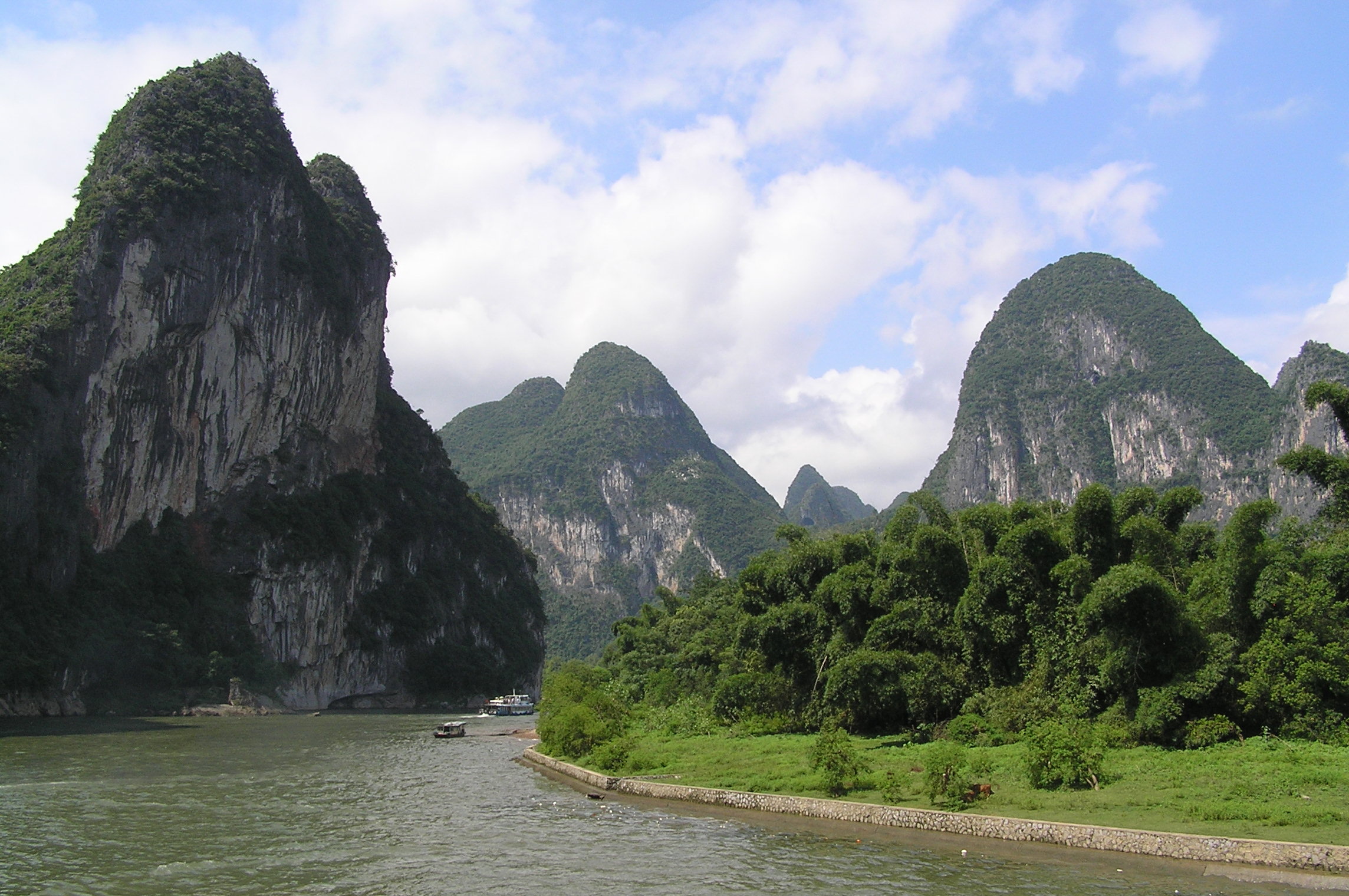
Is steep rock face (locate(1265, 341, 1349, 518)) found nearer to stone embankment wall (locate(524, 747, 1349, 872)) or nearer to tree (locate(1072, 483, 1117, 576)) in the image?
tree (locate(1072, 483, 1117, 576))

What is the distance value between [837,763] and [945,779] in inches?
106

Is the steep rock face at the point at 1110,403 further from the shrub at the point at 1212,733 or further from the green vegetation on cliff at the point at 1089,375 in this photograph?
the shrub at the point at 1212,733

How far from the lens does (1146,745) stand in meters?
21.8

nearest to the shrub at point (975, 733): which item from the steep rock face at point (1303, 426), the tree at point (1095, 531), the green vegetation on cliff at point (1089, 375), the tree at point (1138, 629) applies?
the tree at point (1138, 629)

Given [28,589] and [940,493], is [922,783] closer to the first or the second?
[28,589]

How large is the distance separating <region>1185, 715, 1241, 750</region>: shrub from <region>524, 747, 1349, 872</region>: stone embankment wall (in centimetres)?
686

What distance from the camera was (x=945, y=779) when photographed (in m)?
18.2

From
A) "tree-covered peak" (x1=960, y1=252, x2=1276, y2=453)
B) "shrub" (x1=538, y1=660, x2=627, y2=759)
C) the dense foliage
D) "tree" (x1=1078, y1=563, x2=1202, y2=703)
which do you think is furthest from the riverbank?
"tree-covered peak" (x1=960, y1=252, x2=1276, y2=453)

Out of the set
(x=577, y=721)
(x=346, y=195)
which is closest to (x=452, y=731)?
(x=577, y=721)

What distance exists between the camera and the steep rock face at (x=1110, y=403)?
131m

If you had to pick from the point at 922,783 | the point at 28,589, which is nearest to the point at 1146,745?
the point at 922,783

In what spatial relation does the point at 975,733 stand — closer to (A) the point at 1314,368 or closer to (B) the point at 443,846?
(B) the point at 443,846

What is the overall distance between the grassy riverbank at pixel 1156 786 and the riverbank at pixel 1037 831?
1.72 feet

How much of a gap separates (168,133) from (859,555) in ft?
207
